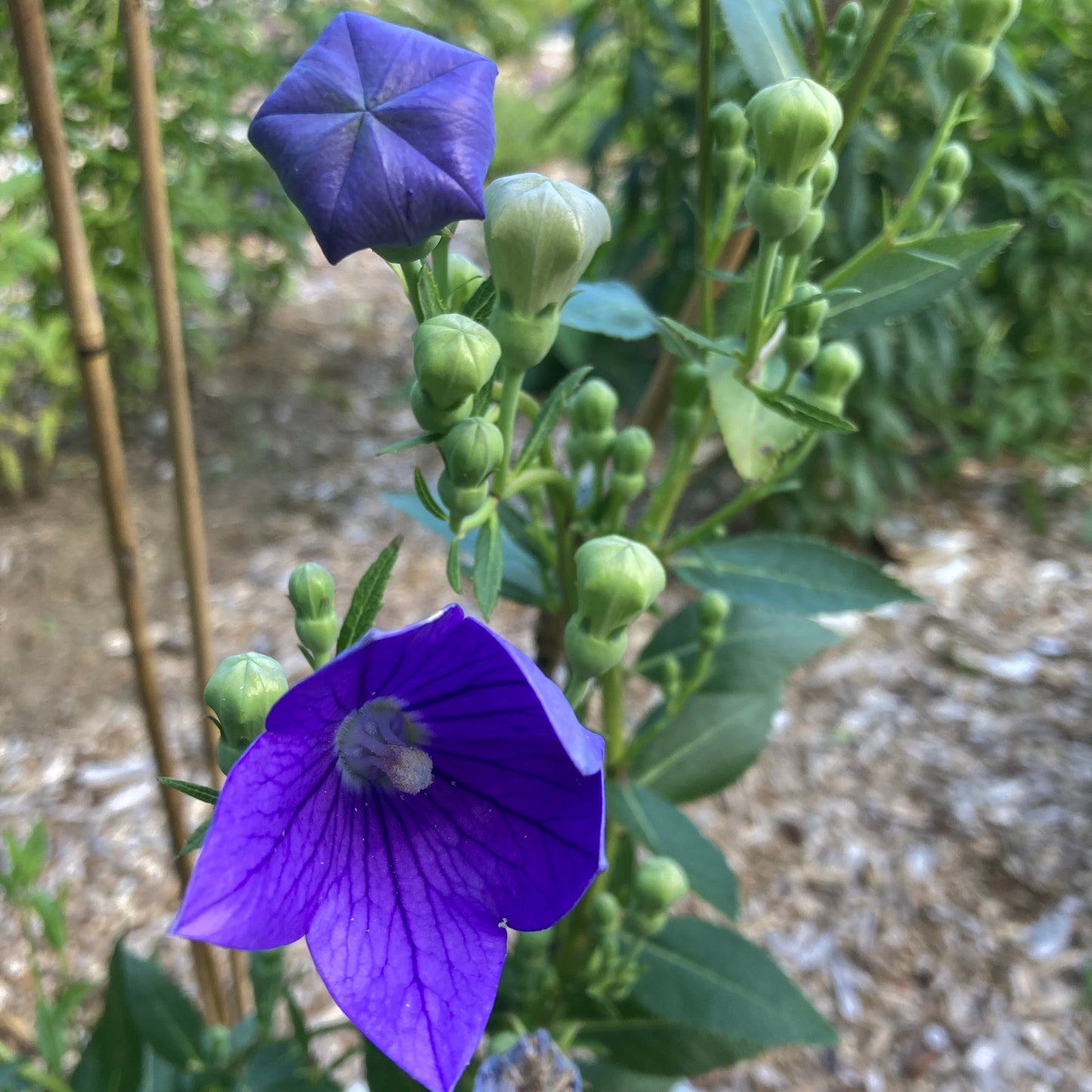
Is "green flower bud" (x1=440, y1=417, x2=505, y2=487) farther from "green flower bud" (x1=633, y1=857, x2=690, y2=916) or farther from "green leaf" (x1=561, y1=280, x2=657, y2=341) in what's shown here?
"green flower bud" (x1=633, y1=857, x2=690, y2=916)

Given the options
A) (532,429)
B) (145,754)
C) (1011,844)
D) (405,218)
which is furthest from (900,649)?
(405,218)

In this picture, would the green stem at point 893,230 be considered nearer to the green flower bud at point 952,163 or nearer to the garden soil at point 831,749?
the green flower bud at point 952,163

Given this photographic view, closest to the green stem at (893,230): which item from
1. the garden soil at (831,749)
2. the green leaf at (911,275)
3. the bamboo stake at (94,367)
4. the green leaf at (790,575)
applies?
the green leaf at (911,275)

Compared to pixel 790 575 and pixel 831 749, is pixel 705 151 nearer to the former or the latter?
pixel 790 575

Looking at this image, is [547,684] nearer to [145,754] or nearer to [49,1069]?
[49,1069]

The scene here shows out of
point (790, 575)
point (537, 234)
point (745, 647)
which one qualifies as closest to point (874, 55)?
point (537, 234)

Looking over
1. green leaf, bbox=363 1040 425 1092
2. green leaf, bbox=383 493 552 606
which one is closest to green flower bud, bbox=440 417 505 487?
green leaf, bbox=383 493 552 606
